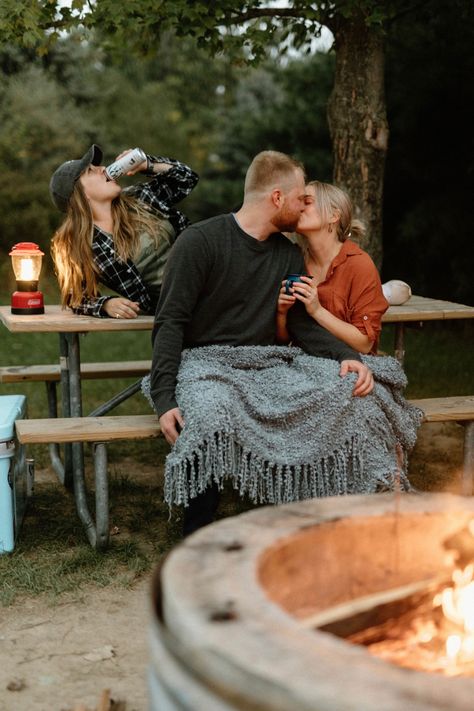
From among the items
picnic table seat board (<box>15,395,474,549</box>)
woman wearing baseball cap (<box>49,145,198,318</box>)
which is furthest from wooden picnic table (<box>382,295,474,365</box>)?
woman wearing baseball cap (<box>49,145,198,318</box>)

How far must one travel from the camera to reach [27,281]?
431 cm

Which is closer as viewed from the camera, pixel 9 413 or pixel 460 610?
pixel 460 610

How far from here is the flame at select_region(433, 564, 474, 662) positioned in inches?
75.4

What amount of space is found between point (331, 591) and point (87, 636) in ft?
4.81

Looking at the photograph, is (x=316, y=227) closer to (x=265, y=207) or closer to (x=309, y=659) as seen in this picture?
(x=265, y=207)

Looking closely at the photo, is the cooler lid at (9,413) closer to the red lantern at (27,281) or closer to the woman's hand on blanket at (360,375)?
the red lantern at (27,281)

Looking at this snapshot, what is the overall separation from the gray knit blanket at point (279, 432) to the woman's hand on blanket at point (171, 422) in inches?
1.2

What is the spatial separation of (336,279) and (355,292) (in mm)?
109

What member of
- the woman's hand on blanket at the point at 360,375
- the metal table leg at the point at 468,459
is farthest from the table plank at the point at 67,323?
the metal table leg at the point at 468,459

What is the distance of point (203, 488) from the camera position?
11.3 feet

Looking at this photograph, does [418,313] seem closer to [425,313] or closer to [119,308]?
[425,313]

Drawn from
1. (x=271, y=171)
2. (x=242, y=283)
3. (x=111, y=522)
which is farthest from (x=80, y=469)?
(x=271, y=171)

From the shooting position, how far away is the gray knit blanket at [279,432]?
11.3ft

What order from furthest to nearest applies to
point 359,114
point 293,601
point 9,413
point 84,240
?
point 359,114
point 84,240
point 9,413
point 293,601
